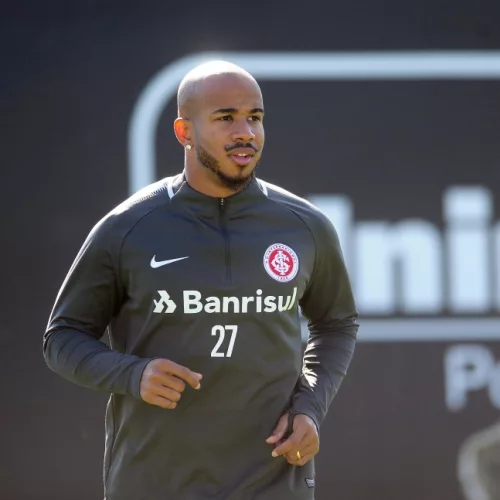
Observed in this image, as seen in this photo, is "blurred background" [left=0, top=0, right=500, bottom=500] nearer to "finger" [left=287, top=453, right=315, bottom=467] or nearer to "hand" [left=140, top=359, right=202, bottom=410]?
"finger" [left=287, top=453, right=315, bottom=467]

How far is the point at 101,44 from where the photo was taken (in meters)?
4.20

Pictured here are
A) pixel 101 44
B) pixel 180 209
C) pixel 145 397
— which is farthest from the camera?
pixel 101 44

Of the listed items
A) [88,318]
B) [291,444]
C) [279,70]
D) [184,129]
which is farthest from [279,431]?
[279,70]

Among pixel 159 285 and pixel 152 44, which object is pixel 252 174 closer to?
pixel 159 285

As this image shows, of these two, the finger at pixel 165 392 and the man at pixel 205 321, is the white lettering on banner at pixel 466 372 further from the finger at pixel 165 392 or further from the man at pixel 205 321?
the finger at pixel 165 392

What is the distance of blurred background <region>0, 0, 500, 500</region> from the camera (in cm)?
420

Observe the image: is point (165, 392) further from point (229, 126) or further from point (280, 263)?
point (229, 126)

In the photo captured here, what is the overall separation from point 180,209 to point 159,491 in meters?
0.60

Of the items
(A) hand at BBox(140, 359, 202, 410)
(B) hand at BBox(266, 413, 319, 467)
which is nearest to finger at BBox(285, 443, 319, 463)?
(B) hand at BBox(266, 413, 319, 467)

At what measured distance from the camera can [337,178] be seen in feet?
13.9

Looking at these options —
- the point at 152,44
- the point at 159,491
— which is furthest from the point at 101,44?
the point at 159,491

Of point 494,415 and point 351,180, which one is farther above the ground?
point 351,180

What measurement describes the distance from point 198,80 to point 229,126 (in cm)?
13

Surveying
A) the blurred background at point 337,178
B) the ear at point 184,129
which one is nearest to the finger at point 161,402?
the ear at point 184,129
